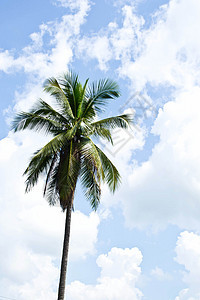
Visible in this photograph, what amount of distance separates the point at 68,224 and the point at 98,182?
223 centimetres

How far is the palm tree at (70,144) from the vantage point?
1596 cm

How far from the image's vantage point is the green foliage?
16094 millimetres

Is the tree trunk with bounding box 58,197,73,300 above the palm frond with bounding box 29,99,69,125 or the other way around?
the other way around

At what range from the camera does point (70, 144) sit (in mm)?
16594

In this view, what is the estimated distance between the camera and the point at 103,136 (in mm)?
17781

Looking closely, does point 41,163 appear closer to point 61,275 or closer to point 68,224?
point 68,224

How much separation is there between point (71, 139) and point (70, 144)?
39 cm

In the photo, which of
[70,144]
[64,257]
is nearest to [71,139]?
[70,144]

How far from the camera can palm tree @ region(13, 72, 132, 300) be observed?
15961 millimetres

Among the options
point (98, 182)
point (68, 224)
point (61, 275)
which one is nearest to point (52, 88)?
point (98, 182)

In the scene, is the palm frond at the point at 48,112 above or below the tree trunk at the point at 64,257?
above

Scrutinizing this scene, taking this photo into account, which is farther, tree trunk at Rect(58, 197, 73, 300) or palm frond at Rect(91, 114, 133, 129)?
palm frond at Rect(91, 114, 133, 129)

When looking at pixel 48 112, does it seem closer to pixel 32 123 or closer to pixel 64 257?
pixel 32 123

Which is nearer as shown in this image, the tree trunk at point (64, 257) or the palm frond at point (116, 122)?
the tree trunk at point (64, 257)
